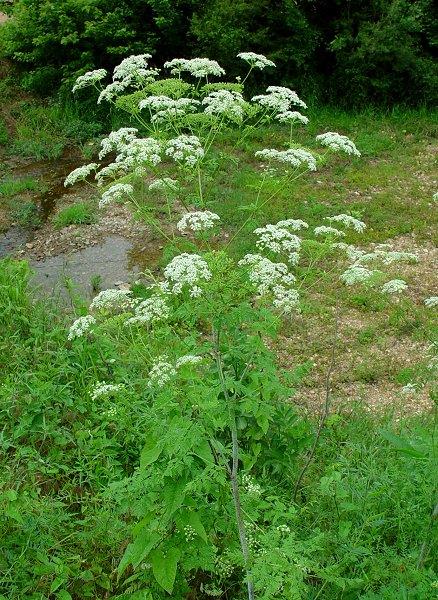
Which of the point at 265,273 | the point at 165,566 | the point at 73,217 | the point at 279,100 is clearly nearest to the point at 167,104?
the point at 279,100

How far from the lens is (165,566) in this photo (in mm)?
2756

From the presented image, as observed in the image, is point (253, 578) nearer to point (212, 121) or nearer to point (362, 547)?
point (362, 547)

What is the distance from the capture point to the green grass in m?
7.99

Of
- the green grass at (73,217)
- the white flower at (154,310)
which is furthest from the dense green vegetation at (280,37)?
the white flower at (154,310)

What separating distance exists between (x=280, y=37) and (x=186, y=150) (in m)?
7.14

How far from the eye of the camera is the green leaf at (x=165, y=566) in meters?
2.72

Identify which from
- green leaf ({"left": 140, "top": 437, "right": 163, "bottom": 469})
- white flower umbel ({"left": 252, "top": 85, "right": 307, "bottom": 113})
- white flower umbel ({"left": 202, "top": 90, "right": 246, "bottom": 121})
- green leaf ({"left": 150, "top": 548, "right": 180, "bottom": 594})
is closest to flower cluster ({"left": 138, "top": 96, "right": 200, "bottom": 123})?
white flower umbel ({"left": 202, "top": 90, "right": 246, "bottom": 121})

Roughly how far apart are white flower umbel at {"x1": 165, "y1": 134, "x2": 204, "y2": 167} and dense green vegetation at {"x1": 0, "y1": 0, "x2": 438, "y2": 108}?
21.3 feet

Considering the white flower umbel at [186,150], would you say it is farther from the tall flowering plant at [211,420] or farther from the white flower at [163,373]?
the white flower at [163,373]

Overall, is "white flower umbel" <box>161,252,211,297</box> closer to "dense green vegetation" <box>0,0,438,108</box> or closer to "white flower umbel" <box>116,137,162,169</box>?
"white flower umbel" <box>116,137,162,169</box>

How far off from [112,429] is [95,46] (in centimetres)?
745

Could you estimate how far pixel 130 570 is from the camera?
330cm

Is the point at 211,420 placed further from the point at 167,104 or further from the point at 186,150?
the point at 167,104

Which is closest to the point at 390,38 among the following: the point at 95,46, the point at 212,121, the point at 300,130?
the point at 300,130
